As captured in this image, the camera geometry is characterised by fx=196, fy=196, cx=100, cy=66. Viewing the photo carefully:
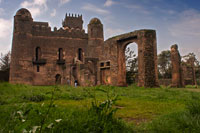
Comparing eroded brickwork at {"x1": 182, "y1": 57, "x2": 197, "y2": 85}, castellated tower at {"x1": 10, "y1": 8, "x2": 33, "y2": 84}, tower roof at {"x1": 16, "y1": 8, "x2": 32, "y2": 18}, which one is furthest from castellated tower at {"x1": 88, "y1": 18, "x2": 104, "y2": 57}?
eroded brickwork at {"x1": 182, "y1": 57, "x2": 197, "y2": 85}

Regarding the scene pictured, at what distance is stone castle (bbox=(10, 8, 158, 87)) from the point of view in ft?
55.1

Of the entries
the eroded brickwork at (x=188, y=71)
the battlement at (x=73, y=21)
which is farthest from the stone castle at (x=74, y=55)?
the battlement at (x=73, y=21)

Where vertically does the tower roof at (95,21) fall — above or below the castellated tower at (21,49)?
above

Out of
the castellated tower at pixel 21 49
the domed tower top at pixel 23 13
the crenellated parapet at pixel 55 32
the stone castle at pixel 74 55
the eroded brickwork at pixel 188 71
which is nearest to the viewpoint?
the stone castle at pixel 74 55

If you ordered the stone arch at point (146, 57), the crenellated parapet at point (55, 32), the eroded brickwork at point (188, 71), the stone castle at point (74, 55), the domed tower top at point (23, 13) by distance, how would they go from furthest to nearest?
the crenellated parapet at point (55, 32), the eroded brickwork at point (188, 71), the domed tower top at point (23, 13), the stone castle at point (74, 55), the stone arch at point (146, 57)

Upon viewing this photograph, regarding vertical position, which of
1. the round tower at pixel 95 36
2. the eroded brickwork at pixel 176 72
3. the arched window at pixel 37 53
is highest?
the round tower at pixel 95 36

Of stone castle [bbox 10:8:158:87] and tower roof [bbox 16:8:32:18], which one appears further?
tower roof [bbox 16:8:32:18]

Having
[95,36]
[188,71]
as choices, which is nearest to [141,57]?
[95,36]

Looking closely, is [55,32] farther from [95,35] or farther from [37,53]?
[95,35]

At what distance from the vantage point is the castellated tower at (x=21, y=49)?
2566cm

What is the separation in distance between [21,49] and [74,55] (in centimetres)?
808

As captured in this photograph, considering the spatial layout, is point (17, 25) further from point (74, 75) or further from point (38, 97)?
point (38, 97)

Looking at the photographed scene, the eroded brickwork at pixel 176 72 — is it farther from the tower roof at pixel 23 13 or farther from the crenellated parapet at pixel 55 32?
the tower roof at pixel 23 13

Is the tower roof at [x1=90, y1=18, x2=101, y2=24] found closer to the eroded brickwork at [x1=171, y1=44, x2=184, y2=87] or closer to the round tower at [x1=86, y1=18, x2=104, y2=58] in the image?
the round tower at [x1=86, y1=18, x2=104, y2=58]
